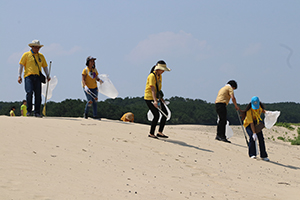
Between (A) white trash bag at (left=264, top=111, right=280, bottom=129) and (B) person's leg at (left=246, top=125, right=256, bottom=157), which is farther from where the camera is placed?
(A) white trash bag at (left=264, top=111, right=280, bottom=129)

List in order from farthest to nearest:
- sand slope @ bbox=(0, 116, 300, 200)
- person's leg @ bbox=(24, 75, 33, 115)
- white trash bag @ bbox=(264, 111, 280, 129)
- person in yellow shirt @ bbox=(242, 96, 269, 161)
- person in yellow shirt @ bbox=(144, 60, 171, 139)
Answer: person's leg @ bbox=(24, 75, 33, 115), white trash bag @ bbox=(264, 111, 280, 129), person in yellow shirt @ bbox=(242, 96, 269, 161), person in yellow shirt @ bbox=(144, 60, 171, 139), sand slope @ bbox=(0, 116, 300, 200)

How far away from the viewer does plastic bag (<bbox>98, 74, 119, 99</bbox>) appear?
37.9 ft

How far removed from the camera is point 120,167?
20.3 feet

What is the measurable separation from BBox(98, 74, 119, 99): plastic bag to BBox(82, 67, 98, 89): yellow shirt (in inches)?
26.8

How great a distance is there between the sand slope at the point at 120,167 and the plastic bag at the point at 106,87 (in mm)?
1939

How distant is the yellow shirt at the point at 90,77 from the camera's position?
1066 centimetres

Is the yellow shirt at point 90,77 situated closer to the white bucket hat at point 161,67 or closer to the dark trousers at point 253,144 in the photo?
the white bucket hat at point 161,67

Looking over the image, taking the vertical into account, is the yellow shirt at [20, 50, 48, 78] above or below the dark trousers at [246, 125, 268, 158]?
above

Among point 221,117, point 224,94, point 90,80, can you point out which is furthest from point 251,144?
point 90,80

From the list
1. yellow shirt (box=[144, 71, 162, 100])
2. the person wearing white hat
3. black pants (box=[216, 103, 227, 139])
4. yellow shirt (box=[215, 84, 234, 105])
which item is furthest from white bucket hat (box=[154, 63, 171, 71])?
the person wearing white hat

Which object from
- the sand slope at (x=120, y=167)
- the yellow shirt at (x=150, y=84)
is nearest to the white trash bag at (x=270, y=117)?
the sand slope at (x=120, y=167)

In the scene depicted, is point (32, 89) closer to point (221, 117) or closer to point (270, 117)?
point (221, 117)

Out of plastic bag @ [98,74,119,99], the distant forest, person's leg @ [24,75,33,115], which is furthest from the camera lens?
the distant forest

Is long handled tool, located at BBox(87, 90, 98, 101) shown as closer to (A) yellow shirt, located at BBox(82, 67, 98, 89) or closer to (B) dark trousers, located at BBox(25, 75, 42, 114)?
(A) yellow shirt, located at BBox(82, 67, 98, 89)
